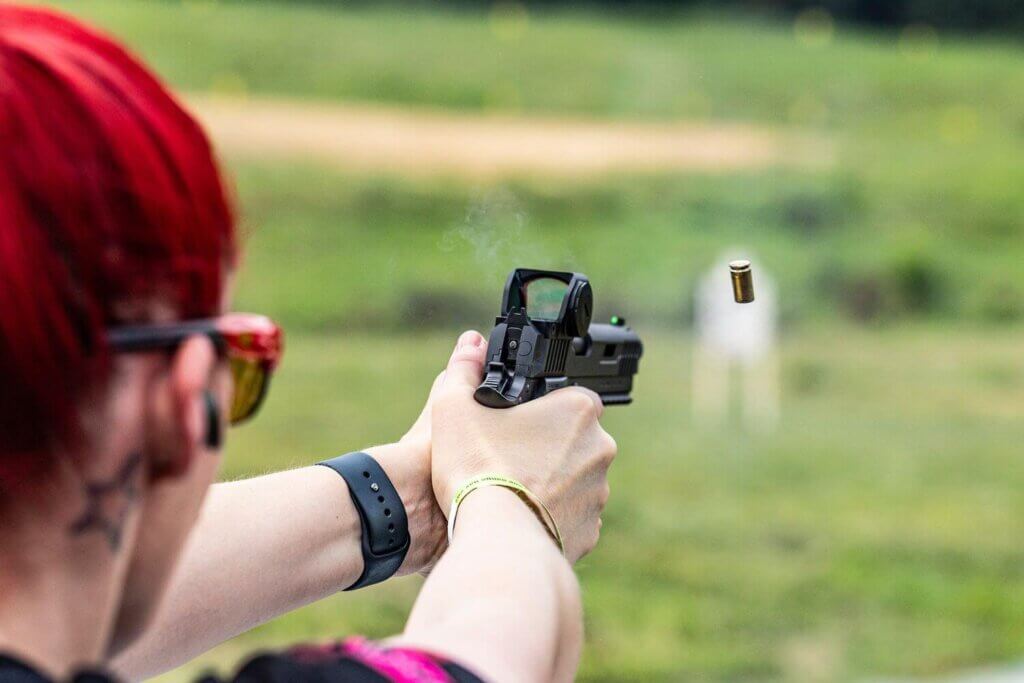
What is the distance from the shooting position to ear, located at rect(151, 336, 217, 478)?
1.92 feet

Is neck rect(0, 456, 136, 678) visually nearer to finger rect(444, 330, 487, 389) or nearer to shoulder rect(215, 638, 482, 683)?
shoulder rect(215, 638, 482, 683)

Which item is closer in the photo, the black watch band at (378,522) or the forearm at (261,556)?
the forearm at (261,556)

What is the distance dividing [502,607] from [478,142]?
33.1 feet

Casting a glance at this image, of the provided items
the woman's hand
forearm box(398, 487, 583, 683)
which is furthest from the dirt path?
forearm box(398, 487, 583, 683)

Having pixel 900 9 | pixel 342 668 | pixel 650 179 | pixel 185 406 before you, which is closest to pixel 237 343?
pixel 185 406

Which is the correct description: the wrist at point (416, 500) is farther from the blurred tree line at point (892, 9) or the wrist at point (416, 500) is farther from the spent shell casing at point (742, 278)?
the blurred tree line at point (892, 9)

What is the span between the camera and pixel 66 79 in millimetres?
546

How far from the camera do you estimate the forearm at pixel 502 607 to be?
0.67 m

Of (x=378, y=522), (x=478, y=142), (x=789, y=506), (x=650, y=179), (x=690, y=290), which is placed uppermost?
(x=378, y=522)

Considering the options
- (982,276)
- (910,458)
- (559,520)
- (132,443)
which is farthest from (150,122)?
(982,276)

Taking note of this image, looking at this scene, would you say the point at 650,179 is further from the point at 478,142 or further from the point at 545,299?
the point at 545,299

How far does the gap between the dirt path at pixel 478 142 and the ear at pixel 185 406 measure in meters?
9.53

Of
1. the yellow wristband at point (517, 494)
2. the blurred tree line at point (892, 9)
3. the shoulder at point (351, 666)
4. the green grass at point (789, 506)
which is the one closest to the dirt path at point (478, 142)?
the blurred tree line at point (892, 9)

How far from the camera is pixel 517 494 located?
0.87m
